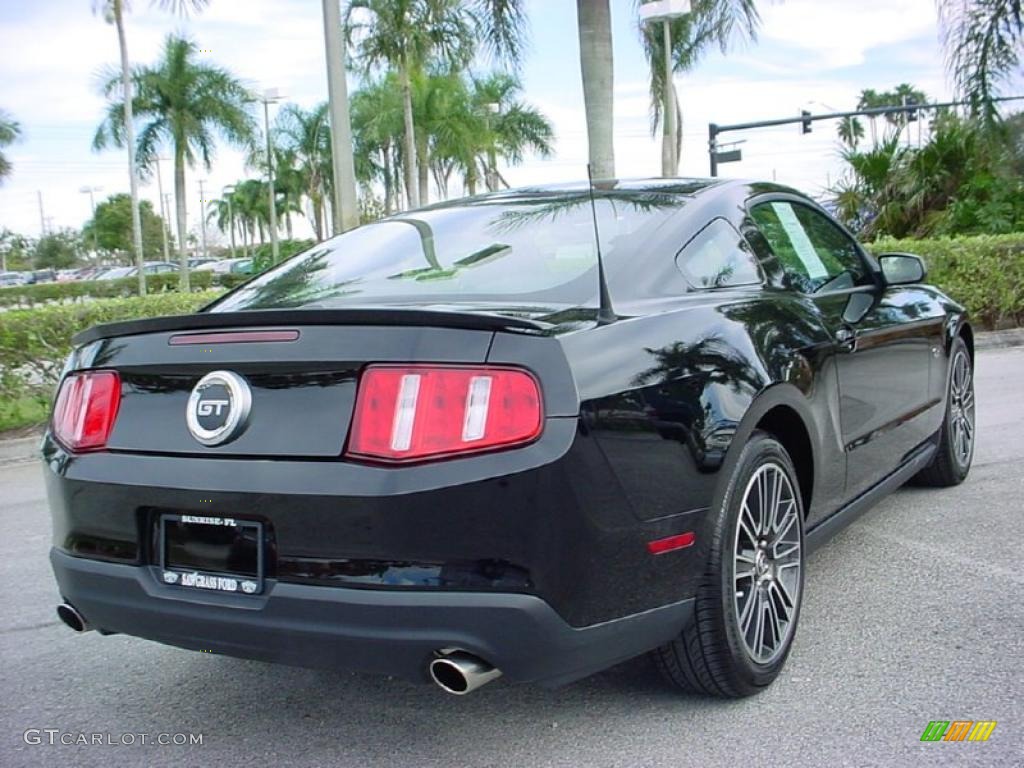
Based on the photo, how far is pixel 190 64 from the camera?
37.2 m

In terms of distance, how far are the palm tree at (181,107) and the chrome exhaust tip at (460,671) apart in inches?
1452

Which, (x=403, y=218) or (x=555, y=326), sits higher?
(x=403, y=218)

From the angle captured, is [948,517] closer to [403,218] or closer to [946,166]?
[403,218]

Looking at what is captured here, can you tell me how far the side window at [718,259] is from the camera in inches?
122

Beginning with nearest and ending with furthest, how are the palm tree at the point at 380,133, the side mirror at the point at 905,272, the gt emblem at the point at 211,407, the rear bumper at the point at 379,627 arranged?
the rear bumper at the point at 379,627 → the gt emblem at the point at 211,407 → the side mirror at the point at 905,272 → the palm tree at the point at 380,133

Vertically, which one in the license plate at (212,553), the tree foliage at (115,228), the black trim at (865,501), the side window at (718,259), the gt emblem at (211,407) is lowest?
the black trim at (865,501)

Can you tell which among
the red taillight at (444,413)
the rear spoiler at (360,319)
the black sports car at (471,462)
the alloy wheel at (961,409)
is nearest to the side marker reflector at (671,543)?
the black sports car at (471,462)

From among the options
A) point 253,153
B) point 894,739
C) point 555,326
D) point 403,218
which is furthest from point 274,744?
point 253,153

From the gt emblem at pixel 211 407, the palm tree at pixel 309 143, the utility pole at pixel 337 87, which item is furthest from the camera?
the palm tree at pixel 309 143

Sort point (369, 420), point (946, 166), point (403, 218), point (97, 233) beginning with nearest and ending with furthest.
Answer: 1. point (369, 420)
2. point (403, 218)
3. point (946, 166)
4. point (97, 233)

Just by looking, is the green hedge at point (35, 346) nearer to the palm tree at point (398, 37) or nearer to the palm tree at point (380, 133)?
the palm tree at point (398, 37)

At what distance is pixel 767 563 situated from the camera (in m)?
2.99

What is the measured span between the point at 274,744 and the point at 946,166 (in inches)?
766

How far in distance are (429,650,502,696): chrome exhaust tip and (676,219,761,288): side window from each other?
51.9 inches
